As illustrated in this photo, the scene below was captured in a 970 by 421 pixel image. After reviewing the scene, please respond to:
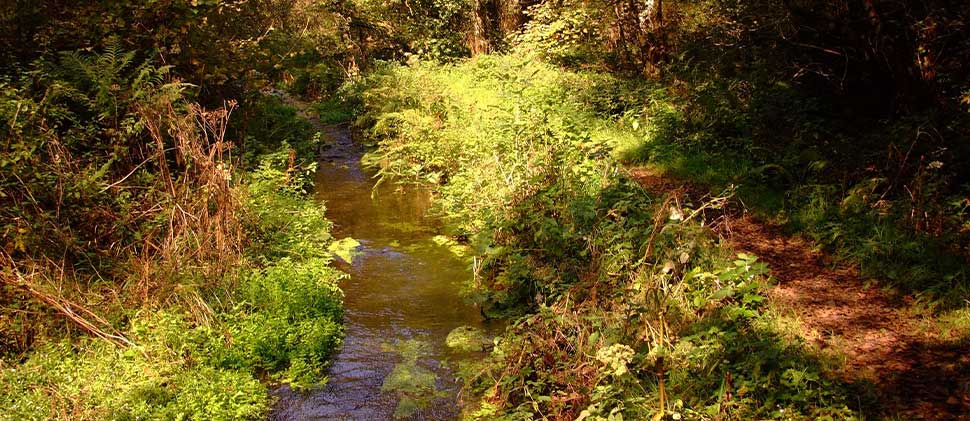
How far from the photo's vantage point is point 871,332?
584 cm

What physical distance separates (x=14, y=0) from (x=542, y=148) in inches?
284

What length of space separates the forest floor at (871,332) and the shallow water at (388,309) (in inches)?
130

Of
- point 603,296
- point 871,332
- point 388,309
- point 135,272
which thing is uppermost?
point 135,272

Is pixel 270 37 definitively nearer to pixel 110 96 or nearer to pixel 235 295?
Answer: pixel 110 96

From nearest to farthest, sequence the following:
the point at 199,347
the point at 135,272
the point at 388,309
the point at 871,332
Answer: the point at 871,332 < the point at 199,347 < the point at 135,272 < the point at 388,309

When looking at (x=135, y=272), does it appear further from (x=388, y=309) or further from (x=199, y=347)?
(x=388, y=309)

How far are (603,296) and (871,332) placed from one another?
7.69 ft

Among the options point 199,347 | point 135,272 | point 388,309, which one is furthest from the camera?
point 388,309

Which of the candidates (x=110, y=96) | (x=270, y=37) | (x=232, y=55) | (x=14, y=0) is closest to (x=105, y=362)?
(x=110, y=96)

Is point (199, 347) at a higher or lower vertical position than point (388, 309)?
higher

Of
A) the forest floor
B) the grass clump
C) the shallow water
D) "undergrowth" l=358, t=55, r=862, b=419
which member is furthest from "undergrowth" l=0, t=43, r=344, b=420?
the forest floor

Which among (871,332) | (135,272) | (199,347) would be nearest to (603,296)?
(871,332)

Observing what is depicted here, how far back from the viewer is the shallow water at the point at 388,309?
630cm

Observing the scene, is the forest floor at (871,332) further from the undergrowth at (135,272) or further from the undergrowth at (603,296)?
the undergrowth at (135,272)
